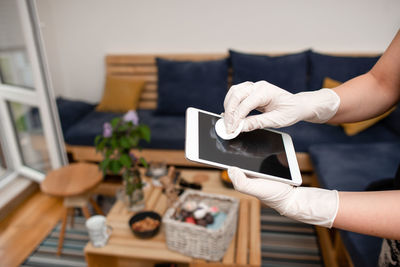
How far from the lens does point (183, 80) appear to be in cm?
213

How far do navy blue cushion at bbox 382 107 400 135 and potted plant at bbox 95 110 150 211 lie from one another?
1.46m

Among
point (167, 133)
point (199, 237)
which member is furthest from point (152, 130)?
point (199, 237)

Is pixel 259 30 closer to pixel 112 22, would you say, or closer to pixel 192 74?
pixel 192 74

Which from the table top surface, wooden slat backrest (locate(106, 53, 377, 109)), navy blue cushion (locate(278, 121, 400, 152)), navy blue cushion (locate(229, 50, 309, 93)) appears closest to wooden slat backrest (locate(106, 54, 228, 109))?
wooden slat backrest (locate(106, 53, 377, 109))

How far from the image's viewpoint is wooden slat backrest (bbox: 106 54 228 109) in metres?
2.46

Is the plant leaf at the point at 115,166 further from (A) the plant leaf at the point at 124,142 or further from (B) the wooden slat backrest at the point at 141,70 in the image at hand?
(B) the wooden slat backrest at the point at 141,70

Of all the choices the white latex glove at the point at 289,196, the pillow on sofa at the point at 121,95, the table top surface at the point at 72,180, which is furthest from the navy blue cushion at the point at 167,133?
the white latex glove at the point at 289,196

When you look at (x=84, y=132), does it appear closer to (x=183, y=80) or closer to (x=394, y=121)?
(x=183, y=80)

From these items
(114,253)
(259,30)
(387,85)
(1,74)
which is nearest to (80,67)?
(1,74)

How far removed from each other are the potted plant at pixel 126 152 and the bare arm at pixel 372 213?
95cm

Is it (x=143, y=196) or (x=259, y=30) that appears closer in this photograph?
(x=143, y=196)

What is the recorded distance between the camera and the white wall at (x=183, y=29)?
2158 millimetres

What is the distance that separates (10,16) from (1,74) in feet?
1.14

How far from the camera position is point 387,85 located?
712 mm
